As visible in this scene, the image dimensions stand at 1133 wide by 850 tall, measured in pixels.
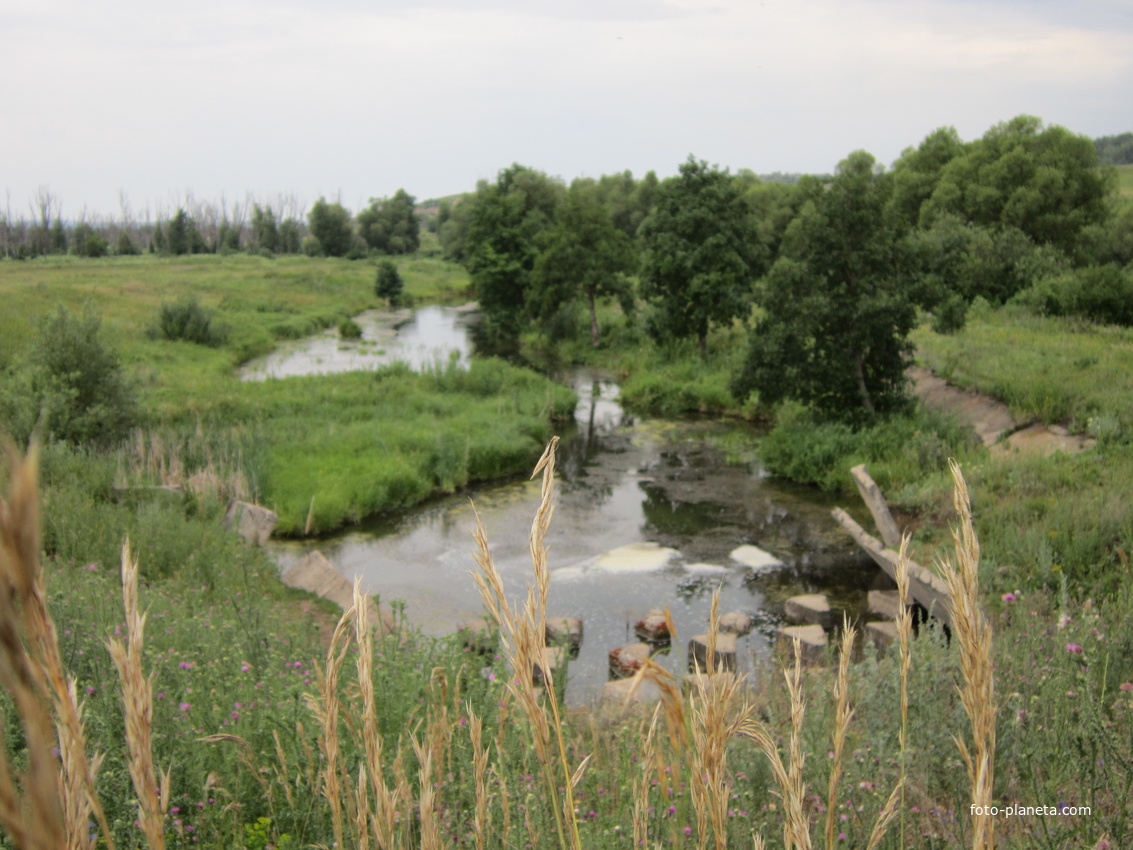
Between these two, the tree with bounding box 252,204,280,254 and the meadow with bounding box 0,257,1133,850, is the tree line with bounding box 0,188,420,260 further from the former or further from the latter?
the meadow with bounding box 0,257,1133,850

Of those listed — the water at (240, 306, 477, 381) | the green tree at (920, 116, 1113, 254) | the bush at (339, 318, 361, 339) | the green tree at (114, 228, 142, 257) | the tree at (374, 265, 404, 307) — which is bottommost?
the water at (240, 306, 477, 381)

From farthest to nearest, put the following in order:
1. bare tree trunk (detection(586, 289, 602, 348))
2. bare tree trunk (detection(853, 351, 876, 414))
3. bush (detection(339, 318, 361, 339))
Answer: bush (detection(339, 318, 361, 339)) → bare tree trunk (detection(586, 289, 602, 348)) → bare tree trunk (detection(853, 351, 876, 414))

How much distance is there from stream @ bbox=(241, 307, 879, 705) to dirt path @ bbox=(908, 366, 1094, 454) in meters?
2.87

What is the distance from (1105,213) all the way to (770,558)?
27.1 meters

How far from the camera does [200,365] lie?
22.7m

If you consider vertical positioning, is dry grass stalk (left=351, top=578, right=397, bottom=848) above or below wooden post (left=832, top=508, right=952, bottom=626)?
above

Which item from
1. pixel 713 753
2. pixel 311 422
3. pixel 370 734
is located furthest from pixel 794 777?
pixel 311 422

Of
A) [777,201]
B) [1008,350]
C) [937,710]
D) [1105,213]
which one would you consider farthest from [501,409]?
[777,201]

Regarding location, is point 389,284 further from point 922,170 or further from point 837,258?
point 837,258

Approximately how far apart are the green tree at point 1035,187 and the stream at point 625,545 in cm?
2000

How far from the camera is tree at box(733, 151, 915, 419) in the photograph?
13125 mm

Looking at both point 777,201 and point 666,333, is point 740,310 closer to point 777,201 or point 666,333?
point 666,333

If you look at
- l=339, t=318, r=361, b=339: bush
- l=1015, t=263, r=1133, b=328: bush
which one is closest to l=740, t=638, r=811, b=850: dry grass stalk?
l=1015, t=263, r=1133, b=328: bush

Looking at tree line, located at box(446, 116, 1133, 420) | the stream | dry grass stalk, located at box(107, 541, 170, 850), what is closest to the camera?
dry grass stalk, located at box(107, 541, 170, 850)
